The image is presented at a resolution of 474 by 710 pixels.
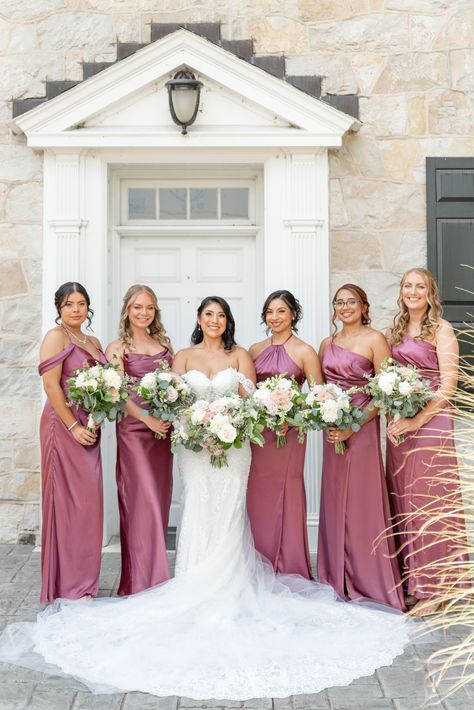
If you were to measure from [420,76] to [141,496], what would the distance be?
4.30 metres

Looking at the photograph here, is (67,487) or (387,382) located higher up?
(387,382)

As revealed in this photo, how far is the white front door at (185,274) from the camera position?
6.86m

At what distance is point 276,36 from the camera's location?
651 cm

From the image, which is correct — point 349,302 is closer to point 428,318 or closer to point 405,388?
point 428,318

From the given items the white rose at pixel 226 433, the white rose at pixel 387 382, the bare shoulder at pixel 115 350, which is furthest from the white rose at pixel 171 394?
the white rose at pixel 387 382

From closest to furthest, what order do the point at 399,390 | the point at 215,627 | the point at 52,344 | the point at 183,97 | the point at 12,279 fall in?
1. the point at 215,627
2. the point at 399,390
3. the point at 52,344
4. the point at 183,97
5. the point at 12,279

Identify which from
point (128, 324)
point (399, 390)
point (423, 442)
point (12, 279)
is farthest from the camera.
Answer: point (12, 279)

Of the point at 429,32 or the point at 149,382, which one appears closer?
the point at 149,382

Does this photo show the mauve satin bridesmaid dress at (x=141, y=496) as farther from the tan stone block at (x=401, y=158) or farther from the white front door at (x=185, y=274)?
the tan stone block at (x=401, y=158)

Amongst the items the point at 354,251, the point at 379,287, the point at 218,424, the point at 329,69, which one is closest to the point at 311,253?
the point at 354,251

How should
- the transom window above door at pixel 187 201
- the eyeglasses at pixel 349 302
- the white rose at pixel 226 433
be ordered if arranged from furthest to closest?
the transom window above door at pixel 187 201 < the eyeglasses at pixel 349 302 < the white rose at pixel 226 433

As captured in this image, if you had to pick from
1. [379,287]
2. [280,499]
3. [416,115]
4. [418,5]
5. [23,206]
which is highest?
[418,5]

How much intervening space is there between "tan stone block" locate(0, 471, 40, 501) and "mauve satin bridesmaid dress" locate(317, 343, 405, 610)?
2.71m

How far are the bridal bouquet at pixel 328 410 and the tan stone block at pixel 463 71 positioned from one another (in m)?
3.23
